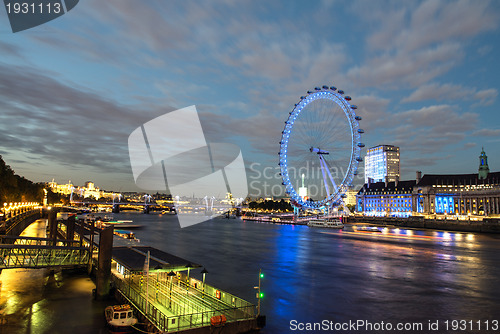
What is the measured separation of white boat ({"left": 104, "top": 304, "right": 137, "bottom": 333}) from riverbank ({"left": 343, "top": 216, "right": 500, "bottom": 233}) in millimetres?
120453

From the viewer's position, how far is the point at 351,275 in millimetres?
41531

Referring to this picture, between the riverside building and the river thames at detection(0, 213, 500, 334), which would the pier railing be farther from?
the riverside building

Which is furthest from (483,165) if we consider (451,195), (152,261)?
(152,261)

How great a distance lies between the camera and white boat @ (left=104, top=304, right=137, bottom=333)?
2036 cm

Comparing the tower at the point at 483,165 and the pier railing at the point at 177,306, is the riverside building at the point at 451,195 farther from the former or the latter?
the pier railing at the point at 177,306

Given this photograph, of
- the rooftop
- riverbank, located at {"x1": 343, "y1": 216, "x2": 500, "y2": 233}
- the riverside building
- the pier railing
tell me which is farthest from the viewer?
the riverside building

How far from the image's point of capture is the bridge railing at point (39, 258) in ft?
89.7

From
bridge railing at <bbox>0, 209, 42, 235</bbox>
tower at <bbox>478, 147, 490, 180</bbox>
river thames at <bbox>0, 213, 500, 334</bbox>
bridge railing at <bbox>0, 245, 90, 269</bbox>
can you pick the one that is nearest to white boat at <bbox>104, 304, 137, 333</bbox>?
river thames at <bbox>0, 213, 500, 334</bbox>

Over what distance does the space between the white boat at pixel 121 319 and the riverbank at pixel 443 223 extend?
395 feet

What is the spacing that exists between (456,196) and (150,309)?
176 m

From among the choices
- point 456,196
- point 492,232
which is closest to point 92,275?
point 492,232

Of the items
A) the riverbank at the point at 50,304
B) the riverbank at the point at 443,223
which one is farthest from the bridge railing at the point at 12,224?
the riverbank at the point at 443,223

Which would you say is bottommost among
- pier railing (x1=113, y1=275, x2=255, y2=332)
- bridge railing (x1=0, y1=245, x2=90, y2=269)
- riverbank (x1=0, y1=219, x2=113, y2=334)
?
riverbank (x1=0, y1=219, x2=113, y2=334)

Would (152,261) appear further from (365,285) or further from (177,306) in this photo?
(365,285)
